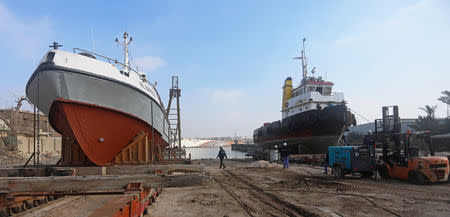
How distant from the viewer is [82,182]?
385 cm

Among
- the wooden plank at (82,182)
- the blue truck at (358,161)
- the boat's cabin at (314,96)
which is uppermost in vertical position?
the boat's cabin at (314,96)

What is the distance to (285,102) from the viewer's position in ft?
85.2

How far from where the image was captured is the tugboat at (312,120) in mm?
18500

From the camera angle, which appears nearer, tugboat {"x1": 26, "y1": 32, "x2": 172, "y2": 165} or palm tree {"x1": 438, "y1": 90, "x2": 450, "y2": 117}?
tugboat {"x1": 26, "y1": 32, "x2": 172, "y2": 165}

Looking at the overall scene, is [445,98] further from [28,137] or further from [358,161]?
[28,137]

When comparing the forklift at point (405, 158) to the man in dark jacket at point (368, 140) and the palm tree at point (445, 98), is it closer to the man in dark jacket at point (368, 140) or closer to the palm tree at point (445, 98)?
the man in dark jacket at point (368, 140)

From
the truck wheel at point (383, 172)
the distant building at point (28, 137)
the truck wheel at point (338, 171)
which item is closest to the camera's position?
the truck wheel at point (383, 172)

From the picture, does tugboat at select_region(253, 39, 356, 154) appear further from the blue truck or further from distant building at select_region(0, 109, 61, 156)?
distant building at select_region(0, 109, 61, 156)

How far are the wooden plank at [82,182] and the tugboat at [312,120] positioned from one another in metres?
16.1

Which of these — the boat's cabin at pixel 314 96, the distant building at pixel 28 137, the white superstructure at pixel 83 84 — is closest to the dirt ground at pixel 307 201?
the white superstructure at pixel 83 84

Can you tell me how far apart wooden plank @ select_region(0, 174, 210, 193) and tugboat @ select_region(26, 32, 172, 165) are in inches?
→ 122

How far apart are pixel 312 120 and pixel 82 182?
17.3 m

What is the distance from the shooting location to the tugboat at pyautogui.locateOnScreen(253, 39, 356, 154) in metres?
18.5

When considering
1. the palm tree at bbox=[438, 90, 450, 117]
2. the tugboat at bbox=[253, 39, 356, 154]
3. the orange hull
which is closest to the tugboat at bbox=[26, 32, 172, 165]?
the orange hull
